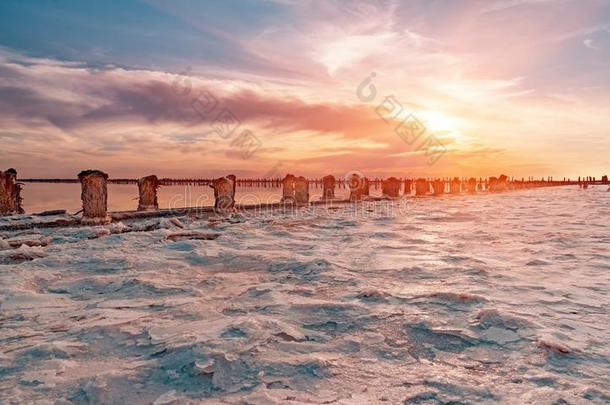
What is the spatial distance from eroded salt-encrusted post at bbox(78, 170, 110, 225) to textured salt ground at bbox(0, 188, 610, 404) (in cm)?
466

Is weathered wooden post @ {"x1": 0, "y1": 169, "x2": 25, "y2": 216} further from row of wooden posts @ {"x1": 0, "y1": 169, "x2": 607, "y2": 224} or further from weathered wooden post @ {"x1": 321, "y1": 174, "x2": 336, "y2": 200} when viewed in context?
weathered wooden post @ {"x1": 321, "y1": 174, "x2": 336, "y2": 200}

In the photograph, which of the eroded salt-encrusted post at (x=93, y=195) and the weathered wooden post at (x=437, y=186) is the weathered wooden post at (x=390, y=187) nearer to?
the weathered wooden post at (x=437, y=186)

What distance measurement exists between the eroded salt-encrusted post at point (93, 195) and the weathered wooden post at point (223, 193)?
400cm

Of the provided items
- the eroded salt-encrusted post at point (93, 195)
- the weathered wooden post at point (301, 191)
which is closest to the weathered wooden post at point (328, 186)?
the weathered wooden post at point (301, 191)

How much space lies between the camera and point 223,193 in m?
15.4

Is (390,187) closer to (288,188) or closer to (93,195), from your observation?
(288,188)

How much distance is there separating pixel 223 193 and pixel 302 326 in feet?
39.1

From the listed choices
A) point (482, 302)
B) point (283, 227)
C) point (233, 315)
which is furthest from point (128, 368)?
point (283, 227)

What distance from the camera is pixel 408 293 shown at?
4848 mm

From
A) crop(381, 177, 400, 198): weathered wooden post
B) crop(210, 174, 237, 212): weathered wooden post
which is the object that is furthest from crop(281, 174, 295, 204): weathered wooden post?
crop(381, 177, 400, 198): weathered wooden post

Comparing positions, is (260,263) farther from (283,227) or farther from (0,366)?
(283,227)

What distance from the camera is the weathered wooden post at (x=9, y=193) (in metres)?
13.7

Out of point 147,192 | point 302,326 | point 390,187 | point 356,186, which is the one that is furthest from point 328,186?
point 302,326

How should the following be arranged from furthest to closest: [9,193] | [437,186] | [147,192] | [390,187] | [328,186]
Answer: [437,186], [390,187], [328,186], [147,192], [9,193]
